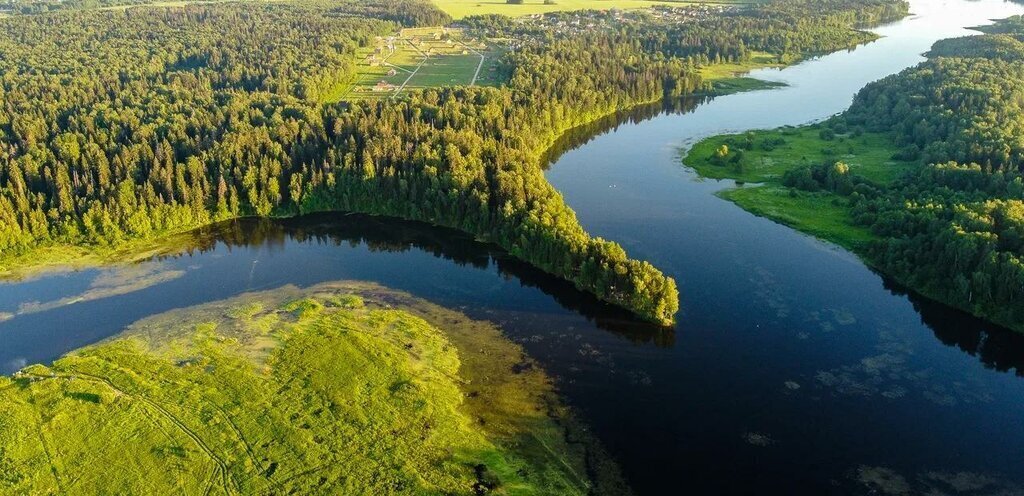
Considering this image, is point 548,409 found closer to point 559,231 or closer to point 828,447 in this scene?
point 828,447

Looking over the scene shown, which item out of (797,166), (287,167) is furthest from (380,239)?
(797,166)

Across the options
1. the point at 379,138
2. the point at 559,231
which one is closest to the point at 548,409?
the point at 559,231

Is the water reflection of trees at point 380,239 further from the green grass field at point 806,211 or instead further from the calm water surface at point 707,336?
the green grass field at point 806,211

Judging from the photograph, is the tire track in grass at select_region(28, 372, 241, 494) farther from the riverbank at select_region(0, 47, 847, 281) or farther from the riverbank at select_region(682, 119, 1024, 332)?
the riverbank at select_region(682, 119, 1024, 332)

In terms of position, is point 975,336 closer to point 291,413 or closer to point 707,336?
point 707,336

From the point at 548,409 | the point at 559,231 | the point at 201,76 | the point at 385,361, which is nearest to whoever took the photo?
the point at 548,409

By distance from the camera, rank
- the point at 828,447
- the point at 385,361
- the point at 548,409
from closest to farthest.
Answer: the point at 828,447 < the point at 548,409 < the point at 385,361
